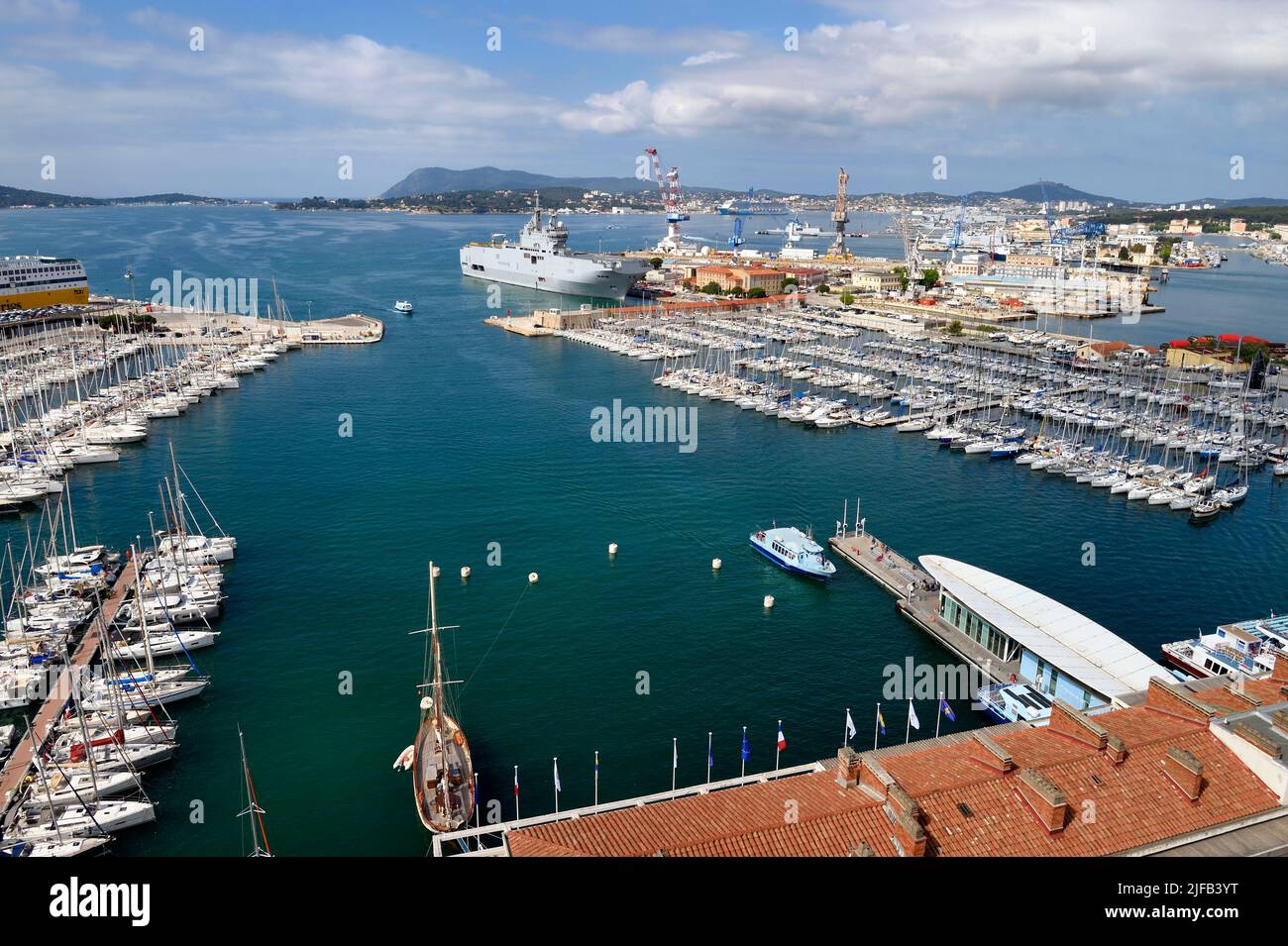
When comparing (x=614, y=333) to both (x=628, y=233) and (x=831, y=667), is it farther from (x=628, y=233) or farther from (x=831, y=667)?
(x=628, y=233)

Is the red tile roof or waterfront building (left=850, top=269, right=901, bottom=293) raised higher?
waterfront building (left=850, top=269, right=901, bottom=293)

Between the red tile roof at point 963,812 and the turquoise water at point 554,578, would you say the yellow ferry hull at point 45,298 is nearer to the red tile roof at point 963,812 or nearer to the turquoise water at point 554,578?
the turquoise water at point 554,578

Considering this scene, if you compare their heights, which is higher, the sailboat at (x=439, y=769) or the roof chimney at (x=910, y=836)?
the roof chimney at (x=910, y=836)

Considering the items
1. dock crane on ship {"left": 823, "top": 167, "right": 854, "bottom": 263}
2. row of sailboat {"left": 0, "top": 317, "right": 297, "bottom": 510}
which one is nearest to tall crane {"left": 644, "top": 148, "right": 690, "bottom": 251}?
dock crane on ship {"left": 823, "top": 167, "right": 854, "bottom": 263}

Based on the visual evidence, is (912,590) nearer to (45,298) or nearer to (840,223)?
(45,298)

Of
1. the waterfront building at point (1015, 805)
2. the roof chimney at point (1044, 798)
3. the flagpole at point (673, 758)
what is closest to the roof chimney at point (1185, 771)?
the waterfront building at point (1015, 805)

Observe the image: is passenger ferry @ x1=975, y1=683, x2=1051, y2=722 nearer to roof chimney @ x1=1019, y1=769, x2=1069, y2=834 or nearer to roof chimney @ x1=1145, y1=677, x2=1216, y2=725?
roof chimney @ x1=1145, y1=677, x2=1216, y2=725

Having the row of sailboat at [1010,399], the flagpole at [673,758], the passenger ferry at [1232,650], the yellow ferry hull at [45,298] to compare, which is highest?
the yellow ferry hull at [45,298]

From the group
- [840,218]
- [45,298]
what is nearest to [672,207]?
[840,218]
